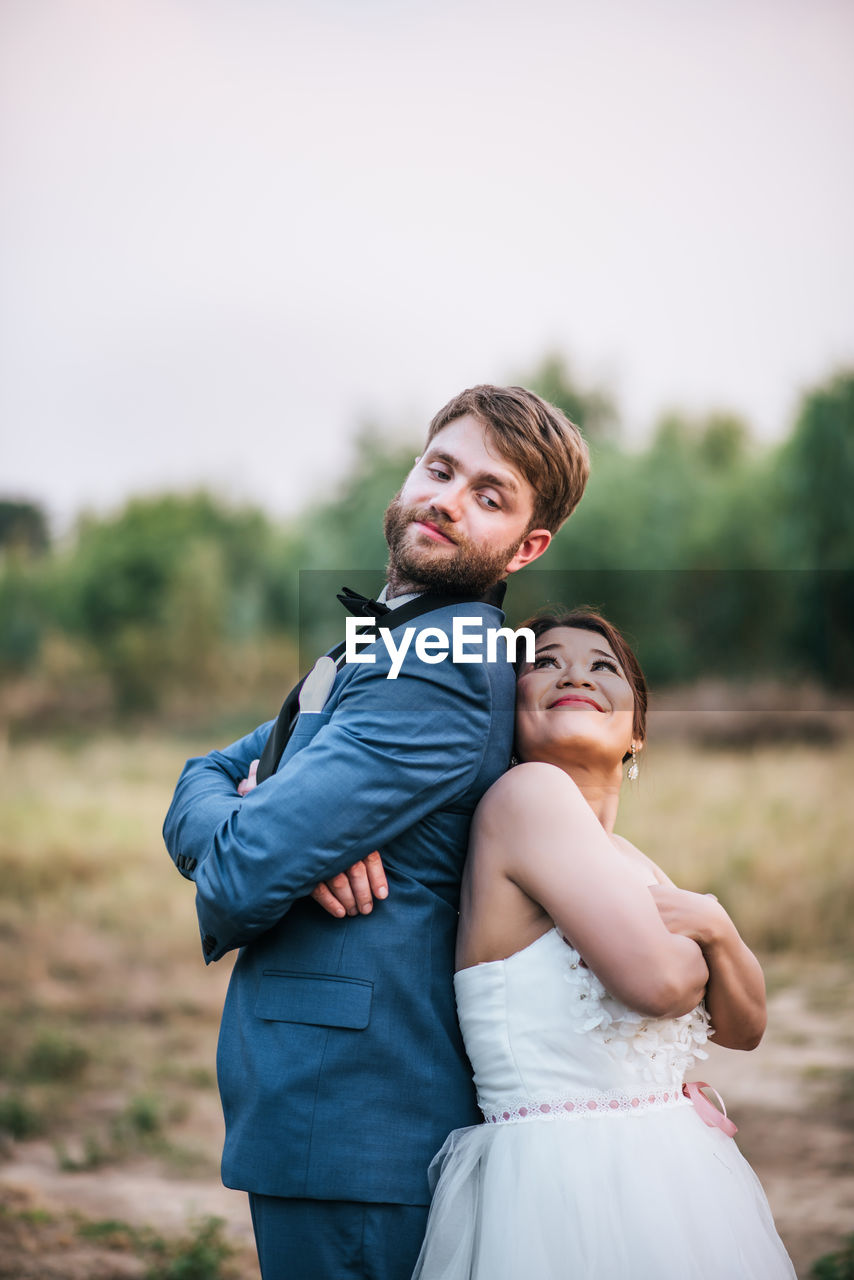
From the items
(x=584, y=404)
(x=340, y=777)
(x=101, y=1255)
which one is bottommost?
(x=101, y=1255)

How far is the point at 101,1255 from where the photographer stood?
4.31 m

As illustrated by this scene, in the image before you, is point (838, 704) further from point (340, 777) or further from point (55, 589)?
point (340, 777)

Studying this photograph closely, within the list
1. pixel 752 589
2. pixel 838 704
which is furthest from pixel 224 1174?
pixel 752 589

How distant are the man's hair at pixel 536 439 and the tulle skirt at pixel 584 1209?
1.17 meters

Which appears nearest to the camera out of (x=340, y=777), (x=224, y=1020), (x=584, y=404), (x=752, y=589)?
(x=340, y=777)

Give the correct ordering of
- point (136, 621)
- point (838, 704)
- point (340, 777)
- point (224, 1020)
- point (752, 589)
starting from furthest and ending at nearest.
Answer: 1. point (136, 621)
2. point (752, 589)
3. point (838, 704)
4. point (224, 1020)
5. point (340, 777)

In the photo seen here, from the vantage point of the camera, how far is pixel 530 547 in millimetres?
2352

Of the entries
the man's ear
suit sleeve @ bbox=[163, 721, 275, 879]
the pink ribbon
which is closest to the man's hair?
the man's ear

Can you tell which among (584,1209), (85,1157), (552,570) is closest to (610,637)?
(584,1209)

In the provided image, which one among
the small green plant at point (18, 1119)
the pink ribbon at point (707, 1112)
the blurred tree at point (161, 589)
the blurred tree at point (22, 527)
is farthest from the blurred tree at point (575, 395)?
the pink ribbon at point (707, 1112)

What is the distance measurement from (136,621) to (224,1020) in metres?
16.1

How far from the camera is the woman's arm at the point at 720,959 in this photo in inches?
75.4

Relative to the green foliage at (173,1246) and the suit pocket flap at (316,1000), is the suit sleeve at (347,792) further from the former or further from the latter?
the green foliage at (173,1246)

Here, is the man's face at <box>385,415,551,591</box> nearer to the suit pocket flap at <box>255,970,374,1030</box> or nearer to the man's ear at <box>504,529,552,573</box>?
the man's ear at <box>504,529,552,573</box>
